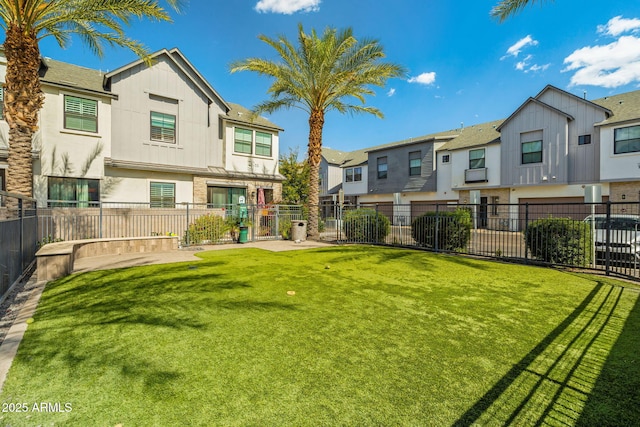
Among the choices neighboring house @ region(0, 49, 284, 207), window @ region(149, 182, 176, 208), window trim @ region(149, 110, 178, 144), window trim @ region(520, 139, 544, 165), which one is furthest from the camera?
window trim @ region(520, 139, 544, 165)

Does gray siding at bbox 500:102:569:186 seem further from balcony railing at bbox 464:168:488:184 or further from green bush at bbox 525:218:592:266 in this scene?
green bush at bbox 525:218:592:266

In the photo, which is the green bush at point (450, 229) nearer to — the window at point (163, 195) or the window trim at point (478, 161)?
the window at point (163, 195)

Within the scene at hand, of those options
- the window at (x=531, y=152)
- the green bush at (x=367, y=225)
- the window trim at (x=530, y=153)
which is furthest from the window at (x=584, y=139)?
the green bush at (x=367, y=225)


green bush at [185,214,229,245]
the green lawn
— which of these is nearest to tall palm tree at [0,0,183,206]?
the green lawn

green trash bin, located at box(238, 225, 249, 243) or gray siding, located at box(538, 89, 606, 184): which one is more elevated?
gray siding, located at box(538, 89, 606, 184)

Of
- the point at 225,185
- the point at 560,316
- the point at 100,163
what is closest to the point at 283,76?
the point at 225,185

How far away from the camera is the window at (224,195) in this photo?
19.6 meters

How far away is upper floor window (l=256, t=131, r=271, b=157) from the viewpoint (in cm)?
2155

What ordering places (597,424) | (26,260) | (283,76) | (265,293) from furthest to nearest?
(283,76) < (26,260) < (265,293) < (597,424)

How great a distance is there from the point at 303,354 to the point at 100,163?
16.6m

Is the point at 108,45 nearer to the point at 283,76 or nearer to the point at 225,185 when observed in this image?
the point at 283,76

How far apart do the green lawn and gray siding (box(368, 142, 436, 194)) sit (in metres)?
25.4

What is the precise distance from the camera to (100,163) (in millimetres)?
15602

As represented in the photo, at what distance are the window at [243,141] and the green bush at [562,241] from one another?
16.9m
